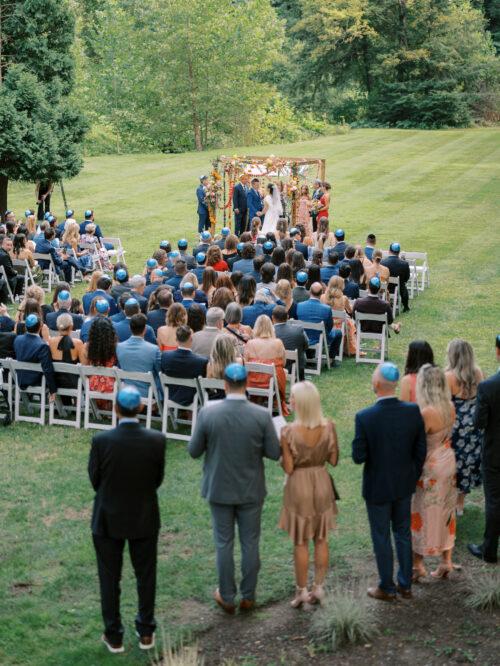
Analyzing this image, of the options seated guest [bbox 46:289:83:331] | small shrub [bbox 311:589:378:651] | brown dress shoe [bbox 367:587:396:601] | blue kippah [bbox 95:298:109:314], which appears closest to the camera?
small shrub [bbox 311:589:378:651]

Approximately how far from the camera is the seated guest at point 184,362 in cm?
1120

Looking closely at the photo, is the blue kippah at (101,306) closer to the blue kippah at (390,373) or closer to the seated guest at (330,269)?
the seated guest at (330,269)

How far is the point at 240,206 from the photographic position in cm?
2428

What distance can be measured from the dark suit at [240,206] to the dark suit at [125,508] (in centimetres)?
1756

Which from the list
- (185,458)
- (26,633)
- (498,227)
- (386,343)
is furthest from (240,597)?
(498,227)

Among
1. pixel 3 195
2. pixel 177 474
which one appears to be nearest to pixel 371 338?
pixel 177 474

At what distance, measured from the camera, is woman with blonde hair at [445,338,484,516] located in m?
8.72

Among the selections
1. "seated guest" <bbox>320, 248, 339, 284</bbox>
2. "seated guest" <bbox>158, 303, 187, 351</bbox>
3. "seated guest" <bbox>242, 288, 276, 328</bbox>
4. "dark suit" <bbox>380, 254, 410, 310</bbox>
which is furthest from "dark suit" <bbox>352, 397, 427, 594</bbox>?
"dark suit" <bbox>380, 254, 410, 310</bbox>

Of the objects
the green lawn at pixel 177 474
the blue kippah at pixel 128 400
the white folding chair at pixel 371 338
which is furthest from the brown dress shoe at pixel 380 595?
the white folding chair at pixel 371 338

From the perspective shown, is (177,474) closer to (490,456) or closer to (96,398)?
(96,398)

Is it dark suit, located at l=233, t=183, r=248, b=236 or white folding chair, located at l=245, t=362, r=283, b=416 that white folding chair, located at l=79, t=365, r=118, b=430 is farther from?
dark suit, located at l=233, t=183, r=248, b=236

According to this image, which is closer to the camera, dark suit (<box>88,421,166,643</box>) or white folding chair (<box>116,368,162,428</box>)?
dark suit (<box>88,421,166,643</box>)

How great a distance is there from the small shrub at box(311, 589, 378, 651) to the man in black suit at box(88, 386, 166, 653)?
4.11ft

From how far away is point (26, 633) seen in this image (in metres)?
7.38
